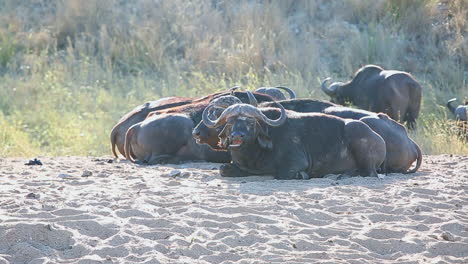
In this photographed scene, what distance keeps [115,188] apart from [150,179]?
2.72 feet

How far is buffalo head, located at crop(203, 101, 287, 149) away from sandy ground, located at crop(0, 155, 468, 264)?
1.57 ft

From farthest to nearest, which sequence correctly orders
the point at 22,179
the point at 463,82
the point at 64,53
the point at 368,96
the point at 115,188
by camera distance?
the point at 64,53 → the point at 463,82 → the point at 368,96 → the point at 22,179 → the point at 115,188

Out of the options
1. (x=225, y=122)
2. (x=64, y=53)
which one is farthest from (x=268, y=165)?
(x=64, y=53)

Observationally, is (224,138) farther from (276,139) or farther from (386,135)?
(386,135)

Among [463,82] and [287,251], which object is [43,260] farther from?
[463,82]

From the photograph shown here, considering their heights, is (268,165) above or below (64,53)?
below

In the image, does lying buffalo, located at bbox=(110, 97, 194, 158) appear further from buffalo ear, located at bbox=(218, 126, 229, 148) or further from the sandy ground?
the sandy ground

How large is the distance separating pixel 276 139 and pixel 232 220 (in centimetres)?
283

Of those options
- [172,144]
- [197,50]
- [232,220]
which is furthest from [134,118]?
[197,50]

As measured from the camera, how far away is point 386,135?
10.1 meters

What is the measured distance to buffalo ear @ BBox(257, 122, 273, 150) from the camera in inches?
375

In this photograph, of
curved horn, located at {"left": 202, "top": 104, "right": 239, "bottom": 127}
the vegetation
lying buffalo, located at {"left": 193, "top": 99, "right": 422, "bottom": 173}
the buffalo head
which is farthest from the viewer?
the vegetation

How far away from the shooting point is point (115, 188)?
8.46 m

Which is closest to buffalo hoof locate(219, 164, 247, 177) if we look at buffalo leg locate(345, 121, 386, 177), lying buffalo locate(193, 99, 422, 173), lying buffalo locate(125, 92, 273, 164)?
lying buffalo locate(193, 99, 422, 173)
